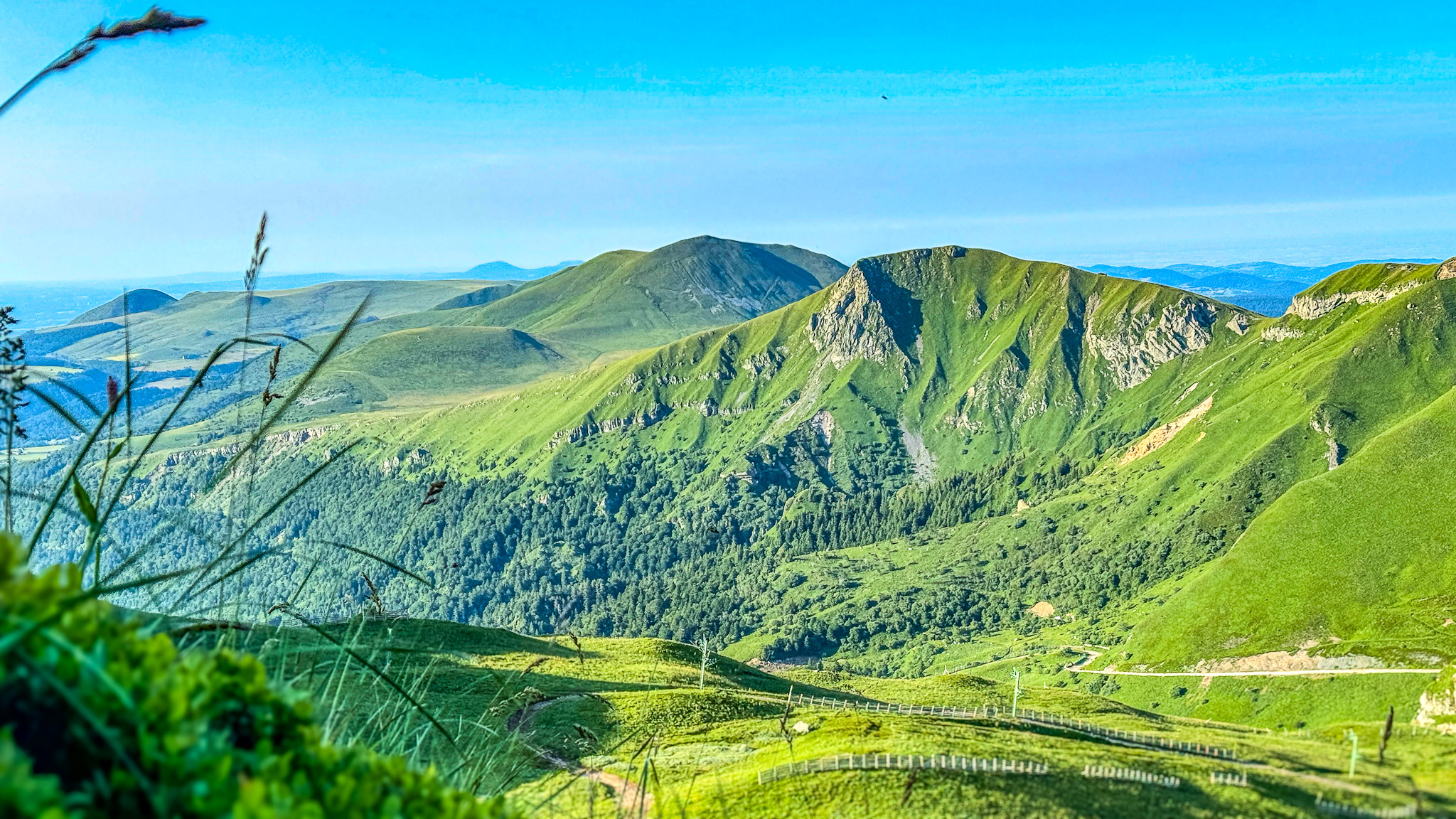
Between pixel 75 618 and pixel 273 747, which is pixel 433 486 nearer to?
pixel 273 747

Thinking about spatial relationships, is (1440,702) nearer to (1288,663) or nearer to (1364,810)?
(1364,810)

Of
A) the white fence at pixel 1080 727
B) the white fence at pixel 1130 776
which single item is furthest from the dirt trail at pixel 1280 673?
the white fence at pixel 1130 776

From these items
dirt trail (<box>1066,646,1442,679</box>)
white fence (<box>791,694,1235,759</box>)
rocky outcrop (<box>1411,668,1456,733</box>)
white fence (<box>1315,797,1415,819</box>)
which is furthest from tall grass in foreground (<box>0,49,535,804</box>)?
dirt trail (<box>1066,646,1442,679</box>)

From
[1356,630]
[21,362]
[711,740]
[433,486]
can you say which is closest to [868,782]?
[711,740]

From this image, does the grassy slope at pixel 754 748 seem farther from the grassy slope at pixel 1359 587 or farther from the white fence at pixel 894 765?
the grassy slope at pixel 1359 587

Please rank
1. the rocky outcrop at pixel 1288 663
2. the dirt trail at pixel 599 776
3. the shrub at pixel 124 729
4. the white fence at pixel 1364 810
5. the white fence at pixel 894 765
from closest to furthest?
the shrub at pixel 124 729, the dirt trail at pixel 599 776, the white fence at pixel 1364 810, the white fence at pixel 894 765, the rocky outcrop at pixel 1288 663
